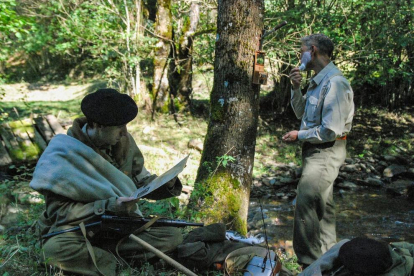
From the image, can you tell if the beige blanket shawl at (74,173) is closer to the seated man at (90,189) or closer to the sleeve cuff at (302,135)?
the seated man at (90,189)

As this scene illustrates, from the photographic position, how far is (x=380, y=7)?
8.48m

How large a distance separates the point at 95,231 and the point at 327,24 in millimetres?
7513

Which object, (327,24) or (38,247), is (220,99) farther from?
(327,24)

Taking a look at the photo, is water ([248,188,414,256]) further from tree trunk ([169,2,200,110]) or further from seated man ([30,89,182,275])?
tree trunk ([169,2,200,110])

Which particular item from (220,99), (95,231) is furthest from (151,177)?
(220,99)

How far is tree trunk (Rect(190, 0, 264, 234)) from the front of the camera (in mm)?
3688

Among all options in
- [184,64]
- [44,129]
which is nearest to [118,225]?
[44,129]

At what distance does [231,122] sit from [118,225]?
5.12ft

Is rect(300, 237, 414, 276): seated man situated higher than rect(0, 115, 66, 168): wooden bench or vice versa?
rect(300, 237, 414, 276): seated man

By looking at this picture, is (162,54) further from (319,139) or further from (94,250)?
(94,250)

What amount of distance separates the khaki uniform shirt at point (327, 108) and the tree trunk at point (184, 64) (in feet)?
20.5

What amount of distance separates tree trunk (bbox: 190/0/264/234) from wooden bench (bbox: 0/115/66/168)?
157 inches

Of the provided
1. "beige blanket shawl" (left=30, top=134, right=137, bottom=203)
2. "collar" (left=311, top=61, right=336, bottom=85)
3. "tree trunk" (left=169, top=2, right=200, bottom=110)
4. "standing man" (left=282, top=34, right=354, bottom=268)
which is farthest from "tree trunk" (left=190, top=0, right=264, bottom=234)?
"tree trunk" (left=169, top=2, right=200, bottom=110)

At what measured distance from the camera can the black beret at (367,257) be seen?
2.30 meters
